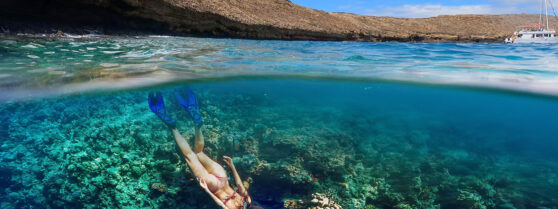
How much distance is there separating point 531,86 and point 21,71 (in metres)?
11.9

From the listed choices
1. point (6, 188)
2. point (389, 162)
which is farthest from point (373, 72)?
point (6, 188)

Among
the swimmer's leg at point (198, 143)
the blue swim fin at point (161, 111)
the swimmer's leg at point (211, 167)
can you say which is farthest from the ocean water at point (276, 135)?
the blue swim fin at point (161, 111)

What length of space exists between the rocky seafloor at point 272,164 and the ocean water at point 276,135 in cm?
3

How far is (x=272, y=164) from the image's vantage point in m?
6.23

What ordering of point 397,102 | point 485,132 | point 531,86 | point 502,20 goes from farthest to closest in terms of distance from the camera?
point 502,20, point 397,102, point 485,132, point 531,86

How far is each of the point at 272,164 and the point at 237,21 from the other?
1770cm

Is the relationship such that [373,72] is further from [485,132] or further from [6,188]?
[6,188]

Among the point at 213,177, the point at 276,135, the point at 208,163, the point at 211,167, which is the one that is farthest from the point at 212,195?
the point at 276,135

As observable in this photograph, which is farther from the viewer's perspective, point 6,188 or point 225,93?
point 225,93

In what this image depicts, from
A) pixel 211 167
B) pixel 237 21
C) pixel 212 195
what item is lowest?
pixel 212 195

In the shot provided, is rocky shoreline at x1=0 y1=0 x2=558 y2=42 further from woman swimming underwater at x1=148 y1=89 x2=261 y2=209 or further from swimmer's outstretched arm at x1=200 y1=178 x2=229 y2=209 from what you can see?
swimmer's outstretched arm at x1=200 y1=178 x2=229 y2=209

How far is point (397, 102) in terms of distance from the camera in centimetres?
1008

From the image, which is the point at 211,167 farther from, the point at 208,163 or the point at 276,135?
the point at 276,135

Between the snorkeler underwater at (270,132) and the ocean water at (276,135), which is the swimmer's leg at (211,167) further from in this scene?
the ocean water at (276,135)
